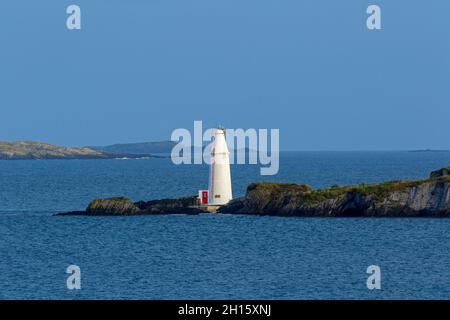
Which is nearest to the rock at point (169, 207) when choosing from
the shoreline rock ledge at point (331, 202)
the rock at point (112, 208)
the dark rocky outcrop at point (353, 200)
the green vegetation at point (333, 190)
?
the shoreline rock ledge at point (331, 202)

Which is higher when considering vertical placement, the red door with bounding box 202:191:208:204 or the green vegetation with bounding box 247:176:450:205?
the green vegetation with bounding box 247:176:450:205

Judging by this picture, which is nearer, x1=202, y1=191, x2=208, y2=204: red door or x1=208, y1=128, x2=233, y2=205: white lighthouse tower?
x1=208, y1=128, x2=233, y2=205: white lighthouse tower

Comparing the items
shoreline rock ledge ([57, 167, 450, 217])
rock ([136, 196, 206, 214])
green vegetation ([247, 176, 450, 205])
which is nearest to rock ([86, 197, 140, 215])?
shoreline rock ledge ([57, 167, 450, 217])

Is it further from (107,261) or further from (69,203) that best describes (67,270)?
(69,203)

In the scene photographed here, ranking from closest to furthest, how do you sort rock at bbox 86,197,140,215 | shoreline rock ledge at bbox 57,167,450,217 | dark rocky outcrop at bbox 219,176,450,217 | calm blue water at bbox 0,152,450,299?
calm blue water at bbox 0,152,450,299, dark rocky outcrop at bbox 219,176,450,217, shoreline rock ledge at bbox 57,167,450,217, rock at bbox 86,197,140,215

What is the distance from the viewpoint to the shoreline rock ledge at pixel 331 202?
71625 millimetres

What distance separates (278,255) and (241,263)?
4008 mm

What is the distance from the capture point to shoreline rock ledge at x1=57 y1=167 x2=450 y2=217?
71.6 metres

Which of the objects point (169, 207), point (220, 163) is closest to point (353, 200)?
point (220, 163)

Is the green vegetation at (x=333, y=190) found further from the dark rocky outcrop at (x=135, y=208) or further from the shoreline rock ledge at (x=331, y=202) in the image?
the dark rocky outcrop at (x=135, y=208)

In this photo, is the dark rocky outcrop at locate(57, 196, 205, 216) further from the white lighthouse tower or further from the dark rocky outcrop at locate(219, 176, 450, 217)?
the dark rocky outcrop at locate(219, 176, 450, 217)

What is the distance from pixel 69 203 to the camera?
336 feet

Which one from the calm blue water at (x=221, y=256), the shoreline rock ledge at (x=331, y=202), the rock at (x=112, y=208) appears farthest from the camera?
the rock at (x=112, y=208)

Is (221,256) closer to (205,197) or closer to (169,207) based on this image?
(169,207)
